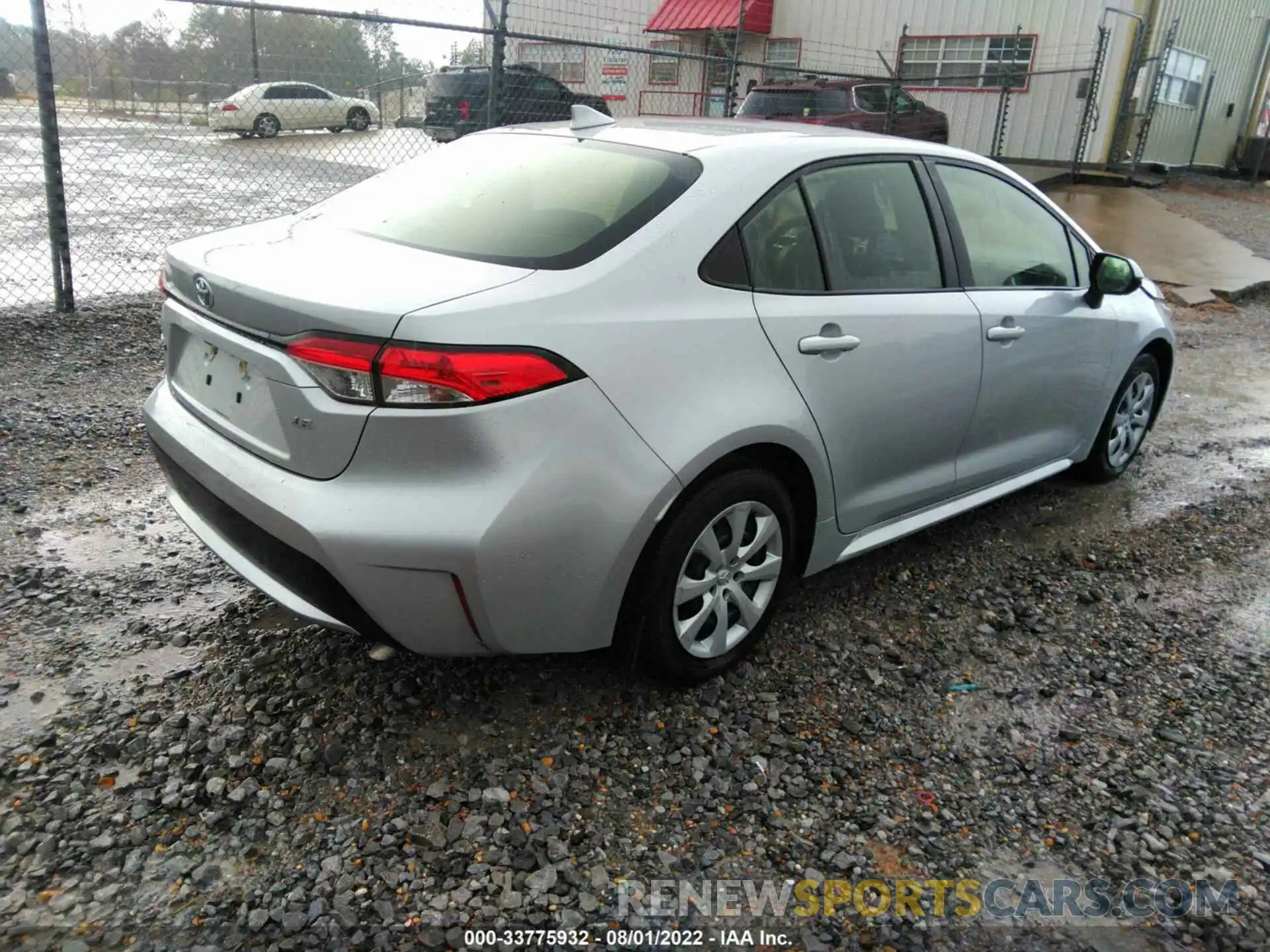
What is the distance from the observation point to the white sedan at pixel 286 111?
10.4m

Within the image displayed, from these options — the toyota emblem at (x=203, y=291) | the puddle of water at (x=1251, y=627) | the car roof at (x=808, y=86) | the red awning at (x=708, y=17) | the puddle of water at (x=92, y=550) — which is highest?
the red awning at (x=708, y=17)

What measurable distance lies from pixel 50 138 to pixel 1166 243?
12068 mm

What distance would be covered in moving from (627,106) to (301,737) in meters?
19.5

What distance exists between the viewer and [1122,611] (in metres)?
3.60

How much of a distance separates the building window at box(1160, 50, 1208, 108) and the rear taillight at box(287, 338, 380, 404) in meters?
19.8

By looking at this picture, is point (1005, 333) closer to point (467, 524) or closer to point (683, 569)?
point (683, 569)

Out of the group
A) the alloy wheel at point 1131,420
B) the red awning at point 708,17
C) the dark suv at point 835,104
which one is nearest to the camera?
the alloy wheel at point 1131,420

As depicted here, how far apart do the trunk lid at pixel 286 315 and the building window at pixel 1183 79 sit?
19.4m

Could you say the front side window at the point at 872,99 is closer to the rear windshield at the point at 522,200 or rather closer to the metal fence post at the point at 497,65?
the metal fence post at the point at 497,65

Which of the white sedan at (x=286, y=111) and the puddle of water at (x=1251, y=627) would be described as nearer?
the puddle of water at (x=1251, y=627)

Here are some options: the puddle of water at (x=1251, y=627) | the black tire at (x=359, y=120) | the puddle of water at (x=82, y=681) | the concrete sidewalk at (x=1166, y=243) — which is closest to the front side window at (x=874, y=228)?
the puddle of water at (x=1251, y=627)

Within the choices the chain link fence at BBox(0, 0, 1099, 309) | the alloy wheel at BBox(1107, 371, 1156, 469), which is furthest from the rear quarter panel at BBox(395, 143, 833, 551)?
the chain link fence at BBox(0, 0, 1099, 309)

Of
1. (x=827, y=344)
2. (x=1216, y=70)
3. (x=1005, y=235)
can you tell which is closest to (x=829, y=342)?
(x=827, y=344)

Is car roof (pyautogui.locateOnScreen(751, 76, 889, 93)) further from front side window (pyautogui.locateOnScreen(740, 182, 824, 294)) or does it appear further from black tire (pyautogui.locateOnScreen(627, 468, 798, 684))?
black tire (pyautogui.locateOnScreen(627, 468, 798, 684))
